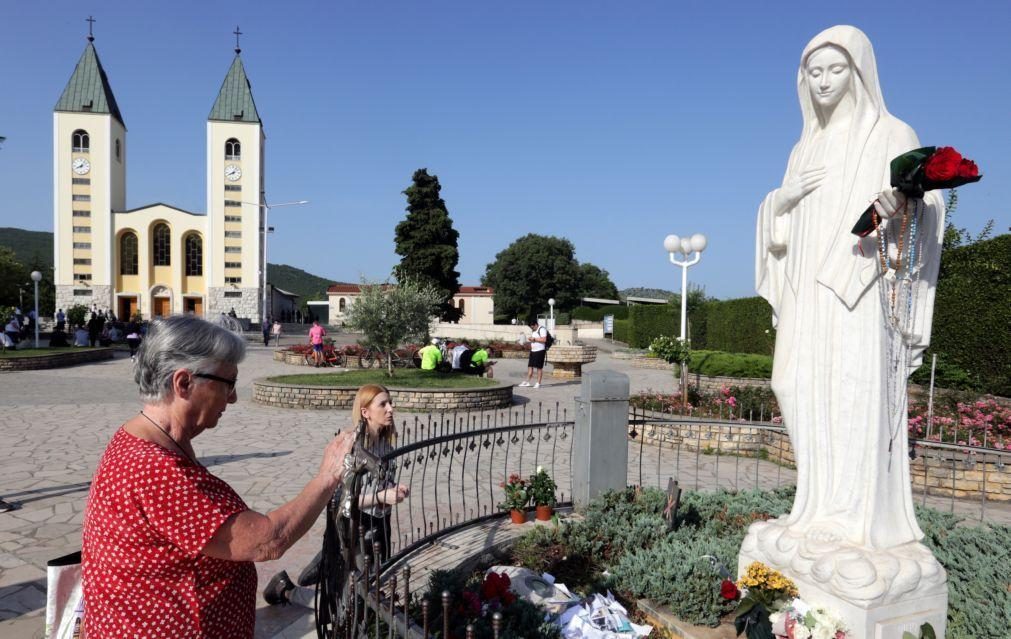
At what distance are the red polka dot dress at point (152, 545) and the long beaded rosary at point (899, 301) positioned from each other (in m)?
2.90

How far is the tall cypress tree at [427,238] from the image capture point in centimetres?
4194

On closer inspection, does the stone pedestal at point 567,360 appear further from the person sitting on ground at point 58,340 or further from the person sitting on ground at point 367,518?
the person sitting on ground at point 58,340

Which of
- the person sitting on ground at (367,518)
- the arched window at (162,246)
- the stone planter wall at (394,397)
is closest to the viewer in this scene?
the person sitting on ground at (367,518)

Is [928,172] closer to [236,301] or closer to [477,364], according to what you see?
[477,364]

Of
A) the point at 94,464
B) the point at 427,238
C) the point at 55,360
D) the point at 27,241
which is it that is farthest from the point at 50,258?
the point at 94,464

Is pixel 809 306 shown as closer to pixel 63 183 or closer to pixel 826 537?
pixel 826 537

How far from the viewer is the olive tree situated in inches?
588

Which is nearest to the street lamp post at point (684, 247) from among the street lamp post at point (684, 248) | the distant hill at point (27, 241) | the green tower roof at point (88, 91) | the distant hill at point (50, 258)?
the street lamp post at point (684, 248)

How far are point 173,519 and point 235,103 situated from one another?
54043mm

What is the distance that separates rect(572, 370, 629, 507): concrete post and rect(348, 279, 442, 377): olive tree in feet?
32.2

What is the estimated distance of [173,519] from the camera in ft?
5.63

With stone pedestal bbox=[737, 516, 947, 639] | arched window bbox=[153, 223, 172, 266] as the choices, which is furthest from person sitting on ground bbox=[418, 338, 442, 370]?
arched window bbox=[153, 223, 172, 266]

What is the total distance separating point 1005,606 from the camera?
338cm

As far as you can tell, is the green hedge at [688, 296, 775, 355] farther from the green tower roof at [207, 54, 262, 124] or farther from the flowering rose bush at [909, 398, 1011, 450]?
the green tower roof at [207, 54, 262, 124]
